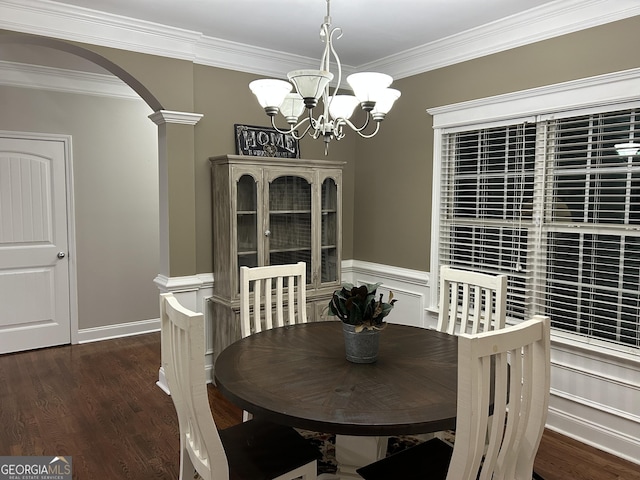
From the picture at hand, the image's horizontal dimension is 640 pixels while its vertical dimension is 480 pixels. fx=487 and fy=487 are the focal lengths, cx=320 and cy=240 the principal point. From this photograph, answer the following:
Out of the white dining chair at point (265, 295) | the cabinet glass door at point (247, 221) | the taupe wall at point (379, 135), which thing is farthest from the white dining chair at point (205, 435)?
the taupe wall at point (379, 135)

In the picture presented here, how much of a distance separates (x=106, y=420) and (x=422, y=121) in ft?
10.1

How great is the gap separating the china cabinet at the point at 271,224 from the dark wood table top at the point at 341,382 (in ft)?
3.79

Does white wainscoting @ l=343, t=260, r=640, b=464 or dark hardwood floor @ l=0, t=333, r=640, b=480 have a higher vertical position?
white wainscoting @ l=343, t=260, r=640, b=464

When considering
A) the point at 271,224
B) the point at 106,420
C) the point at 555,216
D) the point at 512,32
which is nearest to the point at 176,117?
the point at 271,224

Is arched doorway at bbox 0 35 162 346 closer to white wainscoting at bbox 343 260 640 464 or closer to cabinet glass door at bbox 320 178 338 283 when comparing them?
cabinet glass door at bbox 320 178 338 283

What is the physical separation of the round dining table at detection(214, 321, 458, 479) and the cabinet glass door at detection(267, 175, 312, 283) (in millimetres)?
1202

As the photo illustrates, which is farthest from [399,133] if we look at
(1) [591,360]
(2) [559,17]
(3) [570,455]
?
(3) [570,455]

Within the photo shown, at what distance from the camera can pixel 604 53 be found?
8.96ft

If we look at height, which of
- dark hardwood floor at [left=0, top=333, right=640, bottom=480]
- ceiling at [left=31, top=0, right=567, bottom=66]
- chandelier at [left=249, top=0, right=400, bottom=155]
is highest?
ceiling at [left=31, top=0, right=567, bottom=66]

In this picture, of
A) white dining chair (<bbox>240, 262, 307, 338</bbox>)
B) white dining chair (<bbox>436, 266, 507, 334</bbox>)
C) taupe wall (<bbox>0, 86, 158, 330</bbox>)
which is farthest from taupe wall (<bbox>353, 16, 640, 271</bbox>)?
taupe wall (<bbox>0, 86, 158, 330</bbox>)

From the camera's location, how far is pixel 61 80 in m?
4.41

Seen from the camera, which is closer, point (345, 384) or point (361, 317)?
point (345, 384)

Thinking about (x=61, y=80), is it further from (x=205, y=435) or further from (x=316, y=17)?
(x=205, y=435)

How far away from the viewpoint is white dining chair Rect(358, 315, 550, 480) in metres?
1.36
